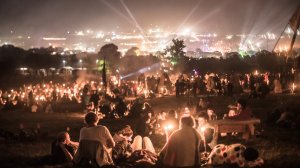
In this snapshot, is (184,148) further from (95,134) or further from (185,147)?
(95,134)

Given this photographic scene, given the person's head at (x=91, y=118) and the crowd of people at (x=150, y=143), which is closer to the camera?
the crowd of people at (x=150, y=143)

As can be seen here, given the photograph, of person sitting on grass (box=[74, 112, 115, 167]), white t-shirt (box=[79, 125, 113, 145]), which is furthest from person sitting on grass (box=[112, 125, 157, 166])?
white t-shirt (box=[79, 125, 113, 145])

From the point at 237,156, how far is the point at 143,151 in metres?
2.30

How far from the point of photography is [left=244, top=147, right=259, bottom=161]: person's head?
8.82 m

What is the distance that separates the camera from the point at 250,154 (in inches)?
348

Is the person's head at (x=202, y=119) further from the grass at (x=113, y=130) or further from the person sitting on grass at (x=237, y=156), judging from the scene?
the person sitting on grass at (x=237, y=156)

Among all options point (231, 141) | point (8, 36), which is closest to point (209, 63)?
point (231, 141)

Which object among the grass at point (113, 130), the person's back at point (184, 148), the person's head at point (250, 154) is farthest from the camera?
the grass at point (113, 130)

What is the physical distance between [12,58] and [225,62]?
4716 cm

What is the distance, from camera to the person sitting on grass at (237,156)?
8.88 m

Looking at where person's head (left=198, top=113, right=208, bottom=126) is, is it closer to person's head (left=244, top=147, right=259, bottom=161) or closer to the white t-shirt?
person's head (left=244, top=147, right=259, bottom=161)

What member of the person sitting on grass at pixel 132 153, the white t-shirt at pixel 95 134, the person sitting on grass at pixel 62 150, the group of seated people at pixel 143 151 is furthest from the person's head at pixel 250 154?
the person sitting on grass at pixel 62 150

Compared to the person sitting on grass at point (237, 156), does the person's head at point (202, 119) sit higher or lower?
higher

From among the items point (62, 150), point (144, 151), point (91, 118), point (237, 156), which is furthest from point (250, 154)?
point (62, 150)
